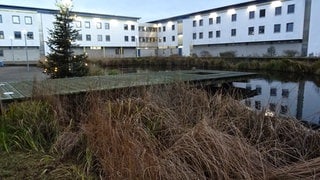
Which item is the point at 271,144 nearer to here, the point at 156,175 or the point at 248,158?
the point at 248,158

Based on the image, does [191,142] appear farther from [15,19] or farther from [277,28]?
[15,19]

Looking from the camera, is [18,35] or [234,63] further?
[18,35]

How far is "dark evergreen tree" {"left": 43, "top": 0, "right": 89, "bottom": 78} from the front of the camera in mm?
12992

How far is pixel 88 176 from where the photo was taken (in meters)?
2.79

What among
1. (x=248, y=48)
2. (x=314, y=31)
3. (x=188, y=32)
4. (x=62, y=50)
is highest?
(x=188, y=32)

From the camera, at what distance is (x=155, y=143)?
322 cm

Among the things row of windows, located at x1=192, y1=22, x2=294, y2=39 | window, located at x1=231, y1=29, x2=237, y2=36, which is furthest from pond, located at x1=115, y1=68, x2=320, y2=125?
window, located at x1=231, y1=29, x2=237, y2=36

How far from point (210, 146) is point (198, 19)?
42806 millimetres

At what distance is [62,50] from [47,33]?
3211cm

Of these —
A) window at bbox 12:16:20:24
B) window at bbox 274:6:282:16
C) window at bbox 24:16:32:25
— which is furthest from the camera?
window at bbox 24:16:32:25

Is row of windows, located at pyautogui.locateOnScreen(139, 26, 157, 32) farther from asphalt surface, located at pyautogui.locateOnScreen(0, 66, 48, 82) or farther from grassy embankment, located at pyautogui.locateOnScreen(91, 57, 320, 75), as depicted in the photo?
asphalt surface, located at pyautogui.locateOnScreen(0, 66, 48, 82)

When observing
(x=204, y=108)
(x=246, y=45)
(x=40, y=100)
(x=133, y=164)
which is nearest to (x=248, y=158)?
(x=133, y=164)

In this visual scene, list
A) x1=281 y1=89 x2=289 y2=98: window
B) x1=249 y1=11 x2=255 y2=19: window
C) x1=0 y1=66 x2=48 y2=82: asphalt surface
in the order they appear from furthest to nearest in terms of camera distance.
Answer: x1=249 y1=11 x2=255 y2=19: window
x1=0 y1=66 x2=48 y2=82: asphalt surface
x1=281 y1=89 x2=289 y2=98: window

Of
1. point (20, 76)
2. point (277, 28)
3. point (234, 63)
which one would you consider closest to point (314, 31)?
point (277, 28)
